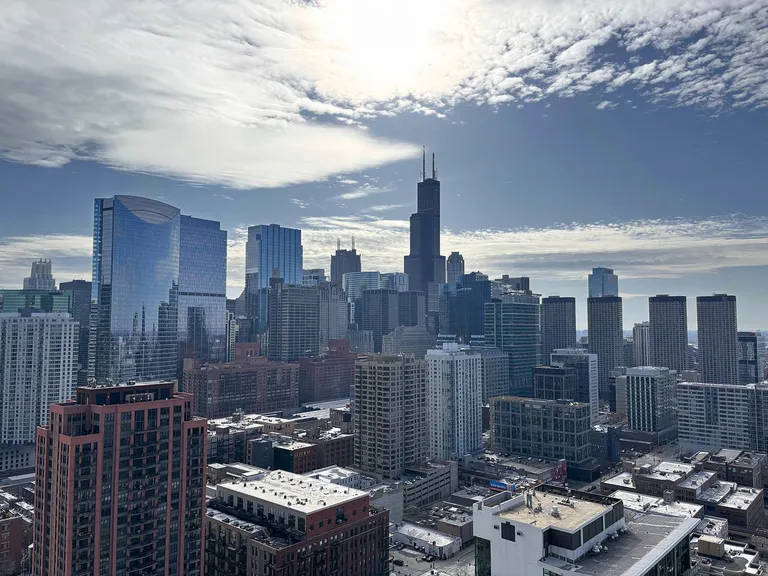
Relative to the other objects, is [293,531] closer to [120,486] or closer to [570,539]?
[120,486]

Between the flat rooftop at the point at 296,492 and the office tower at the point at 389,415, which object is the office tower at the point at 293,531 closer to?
the flat rooftop at the point at 296,492

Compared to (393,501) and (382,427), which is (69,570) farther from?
(382,427)

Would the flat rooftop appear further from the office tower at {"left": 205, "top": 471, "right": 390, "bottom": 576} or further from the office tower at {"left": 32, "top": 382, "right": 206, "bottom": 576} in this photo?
the office tower at {"left": 32, "top": 382, "right": 206, "bottom": 576}

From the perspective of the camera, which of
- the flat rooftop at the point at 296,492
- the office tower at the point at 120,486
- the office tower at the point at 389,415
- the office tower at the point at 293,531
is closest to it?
the office tower at the point at 120,486

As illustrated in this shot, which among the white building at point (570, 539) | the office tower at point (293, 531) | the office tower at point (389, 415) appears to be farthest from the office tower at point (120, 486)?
the office tower at point (389, 415)

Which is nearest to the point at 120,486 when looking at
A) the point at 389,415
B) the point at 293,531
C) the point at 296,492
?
the point at 293,531

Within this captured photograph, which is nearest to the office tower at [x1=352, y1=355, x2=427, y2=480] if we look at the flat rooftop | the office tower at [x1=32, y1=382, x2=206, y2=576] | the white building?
the flat rooftop
